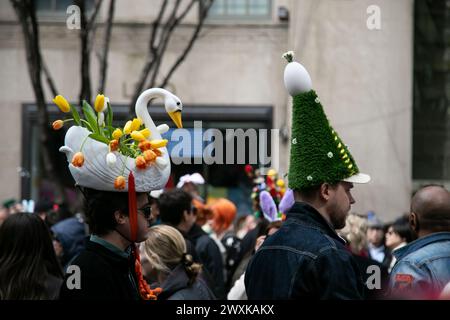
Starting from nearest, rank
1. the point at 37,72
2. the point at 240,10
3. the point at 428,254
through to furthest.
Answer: the point at 428,254 → the point at 37,72 → the point at 240,10

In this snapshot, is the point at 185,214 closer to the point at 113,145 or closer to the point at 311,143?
the point at 113,145

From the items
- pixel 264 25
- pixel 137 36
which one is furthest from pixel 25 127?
pixel 264 25

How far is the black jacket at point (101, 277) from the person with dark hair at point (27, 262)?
899 millimetres

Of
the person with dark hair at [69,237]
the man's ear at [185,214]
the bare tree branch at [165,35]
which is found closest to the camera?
the man's ear at [185,214]

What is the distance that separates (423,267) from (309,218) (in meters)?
0.90

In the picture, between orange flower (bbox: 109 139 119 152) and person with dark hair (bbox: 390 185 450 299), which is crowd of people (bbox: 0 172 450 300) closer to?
person with dark hair (bbox: 390 185 450 299)

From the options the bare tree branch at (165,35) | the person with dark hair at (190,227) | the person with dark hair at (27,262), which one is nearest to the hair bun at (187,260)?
the person with dark hair at (27,262)

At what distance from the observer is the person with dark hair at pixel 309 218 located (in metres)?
3.59

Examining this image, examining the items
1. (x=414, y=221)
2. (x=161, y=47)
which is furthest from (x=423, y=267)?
(x=161, y=47)

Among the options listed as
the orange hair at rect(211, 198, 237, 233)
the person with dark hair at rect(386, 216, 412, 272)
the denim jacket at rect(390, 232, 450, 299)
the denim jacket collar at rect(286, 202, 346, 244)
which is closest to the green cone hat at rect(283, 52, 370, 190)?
the denim jacket collar at rect(286, 202, 346, 244)

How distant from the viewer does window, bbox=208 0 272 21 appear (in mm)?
16688

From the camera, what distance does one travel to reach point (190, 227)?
7.86m

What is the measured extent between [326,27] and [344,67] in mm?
698

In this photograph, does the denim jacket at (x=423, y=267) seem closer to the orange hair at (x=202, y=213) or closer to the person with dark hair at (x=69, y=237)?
the person with dark hair at (x=69, y=237)
